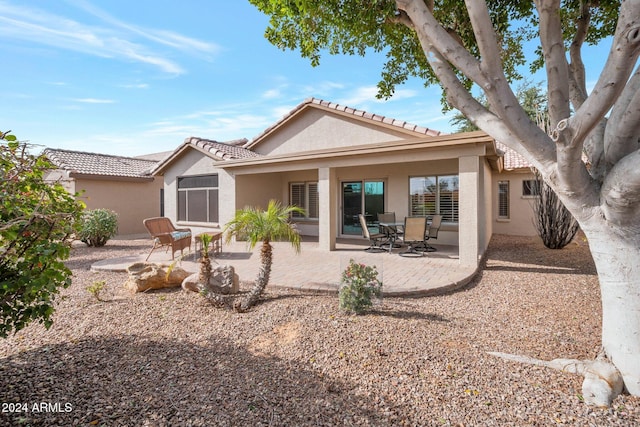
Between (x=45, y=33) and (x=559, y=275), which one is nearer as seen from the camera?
(x=559, y=275)

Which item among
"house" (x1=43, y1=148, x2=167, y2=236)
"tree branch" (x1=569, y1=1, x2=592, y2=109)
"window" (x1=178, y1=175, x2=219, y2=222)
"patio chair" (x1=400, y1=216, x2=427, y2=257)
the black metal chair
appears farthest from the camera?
"house" (x1=43, y1=148, x2=167, y2=236)

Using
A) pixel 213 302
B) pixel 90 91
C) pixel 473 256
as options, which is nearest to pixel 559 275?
pixel 473 256

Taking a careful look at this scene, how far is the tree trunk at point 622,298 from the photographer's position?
3.15 metres

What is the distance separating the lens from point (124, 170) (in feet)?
62.0

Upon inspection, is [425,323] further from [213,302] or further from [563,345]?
[213,302]

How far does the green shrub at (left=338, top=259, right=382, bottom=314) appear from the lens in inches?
194

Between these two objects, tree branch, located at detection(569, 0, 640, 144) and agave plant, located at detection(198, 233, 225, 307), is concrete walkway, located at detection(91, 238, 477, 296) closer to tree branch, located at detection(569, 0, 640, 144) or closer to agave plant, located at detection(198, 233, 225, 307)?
agave plant, located at detection(198, 233, 225, 307)

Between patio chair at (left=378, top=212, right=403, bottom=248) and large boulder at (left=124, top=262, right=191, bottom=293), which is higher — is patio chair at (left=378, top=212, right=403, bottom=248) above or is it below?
above

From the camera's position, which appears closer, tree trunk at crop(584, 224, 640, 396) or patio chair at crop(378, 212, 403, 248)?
tree trunk at crop(584, 224, 640, 396)

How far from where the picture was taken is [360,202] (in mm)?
14250

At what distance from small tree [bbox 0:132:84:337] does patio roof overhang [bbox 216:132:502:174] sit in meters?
7.92

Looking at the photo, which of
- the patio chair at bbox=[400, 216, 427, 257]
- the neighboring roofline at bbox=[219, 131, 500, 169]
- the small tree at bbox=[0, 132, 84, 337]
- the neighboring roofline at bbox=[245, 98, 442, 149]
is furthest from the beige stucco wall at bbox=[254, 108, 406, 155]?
the small tree at bbox=[0, 132, 84, 337]

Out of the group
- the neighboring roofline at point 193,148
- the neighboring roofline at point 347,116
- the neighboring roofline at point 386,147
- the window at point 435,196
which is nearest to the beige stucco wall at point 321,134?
the neighboring roofline at point 347,116

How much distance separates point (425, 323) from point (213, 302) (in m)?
3.61
